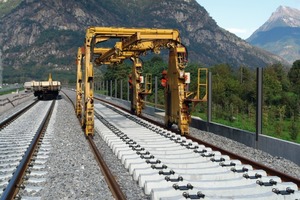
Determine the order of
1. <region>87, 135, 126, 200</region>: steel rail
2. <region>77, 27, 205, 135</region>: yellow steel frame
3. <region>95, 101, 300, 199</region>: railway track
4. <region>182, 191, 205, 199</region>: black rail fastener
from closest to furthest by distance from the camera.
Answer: <region>182, 191, 205, 199</region>: black rail fastener, <region>95, 101, 300, 199</region>: railway track, <region>87, 135, 126, 200</region>: steel rail, <region>77, 27, 205, 135</region>: yellow steel frame

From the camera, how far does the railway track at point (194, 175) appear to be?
689cm

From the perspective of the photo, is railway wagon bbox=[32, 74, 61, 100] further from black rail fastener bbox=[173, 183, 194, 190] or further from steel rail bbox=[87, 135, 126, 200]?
black rail fastener bbox=[173, 183, 194, 190]

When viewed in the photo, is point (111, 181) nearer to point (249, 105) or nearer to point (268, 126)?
point (268, 126)

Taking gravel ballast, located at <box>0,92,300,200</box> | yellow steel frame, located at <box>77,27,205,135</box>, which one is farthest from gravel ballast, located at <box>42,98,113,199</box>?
yellow steel frame, located at <box>77,27,205,135</box>

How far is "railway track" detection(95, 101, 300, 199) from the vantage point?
6.89 m

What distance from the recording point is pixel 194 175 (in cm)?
823

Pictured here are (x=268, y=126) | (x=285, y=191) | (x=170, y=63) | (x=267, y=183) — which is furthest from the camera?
(x=268, y=126)

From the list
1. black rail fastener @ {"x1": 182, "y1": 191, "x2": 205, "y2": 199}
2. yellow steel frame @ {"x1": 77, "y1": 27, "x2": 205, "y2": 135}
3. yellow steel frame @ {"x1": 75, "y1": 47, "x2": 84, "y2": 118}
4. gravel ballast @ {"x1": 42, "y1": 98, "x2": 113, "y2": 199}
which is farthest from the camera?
yellow steel frame @ {"x1": 75, "y1": 47, "x2": 84, "y2": 118}

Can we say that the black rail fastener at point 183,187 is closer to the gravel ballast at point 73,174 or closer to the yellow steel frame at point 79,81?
the gravel ballast at point 73,174

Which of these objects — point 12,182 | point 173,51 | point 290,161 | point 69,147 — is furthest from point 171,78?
point 12,182

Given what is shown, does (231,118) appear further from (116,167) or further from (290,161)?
(116,167)

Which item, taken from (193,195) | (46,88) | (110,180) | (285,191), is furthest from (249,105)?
(46,88)

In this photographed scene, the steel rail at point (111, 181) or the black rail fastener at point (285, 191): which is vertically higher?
the black rail fastener at point (285, 191)

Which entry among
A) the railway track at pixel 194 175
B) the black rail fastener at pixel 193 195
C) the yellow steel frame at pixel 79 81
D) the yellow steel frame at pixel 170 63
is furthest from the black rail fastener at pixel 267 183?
the yellow steel frame at pixel 79 81
